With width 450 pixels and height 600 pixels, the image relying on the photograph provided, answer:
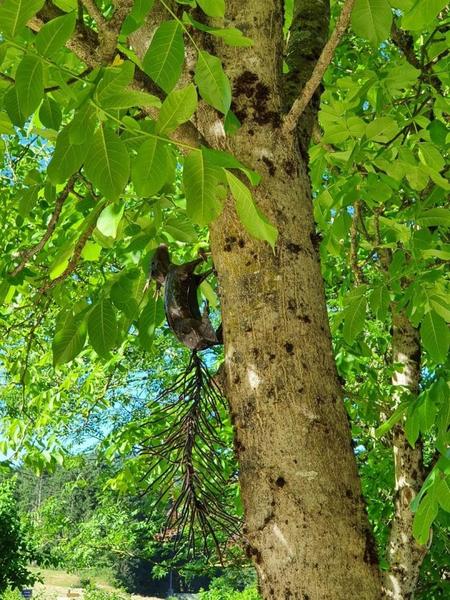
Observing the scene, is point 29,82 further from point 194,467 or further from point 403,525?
point 403,525

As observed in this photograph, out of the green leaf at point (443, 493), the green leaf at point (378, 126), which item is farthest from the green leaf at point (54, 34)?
the green leaf at point (378, 126)

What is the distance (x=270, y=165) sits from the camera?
1661 mm

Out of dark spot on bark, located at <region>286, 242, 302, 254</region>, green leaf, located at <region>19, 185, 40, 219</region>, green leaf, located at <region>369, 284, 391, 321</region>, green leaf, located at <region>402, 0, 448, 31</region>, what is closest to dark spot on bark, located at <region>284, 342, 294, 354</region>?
dark spot on bark, located at <region>286, 242, 302, 254</region>

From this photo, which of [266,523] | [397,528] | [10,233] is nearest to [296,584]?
[266,523]

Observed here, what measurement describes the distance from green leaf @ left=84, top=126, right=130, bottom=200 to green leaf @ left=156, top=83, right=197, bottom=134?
9 cm

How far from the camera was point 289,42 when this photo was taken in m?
2.33

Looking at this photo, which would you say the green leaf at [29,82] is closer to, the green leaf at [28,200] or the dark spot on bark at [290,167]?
the dark spot on bark at [290,167]

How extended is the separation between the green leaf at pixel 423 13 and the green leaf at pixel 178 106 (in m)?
0.56

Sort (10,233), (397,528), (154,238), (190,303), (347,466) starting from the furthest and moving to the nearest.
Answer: (10,233) → (397,528) → (154,238) → (190,303) → (347,466)

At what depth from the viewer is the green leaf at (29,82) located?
120 cm

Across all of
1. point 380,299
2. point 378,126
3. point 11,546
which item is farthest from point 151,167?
point 11,546

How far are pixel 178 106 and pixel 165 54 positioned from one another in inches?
5.2

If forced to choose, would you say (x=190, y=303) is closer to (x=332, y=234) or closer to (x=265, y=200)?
(x=265, y=200)

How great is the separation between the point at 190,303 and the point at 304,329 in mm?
366
